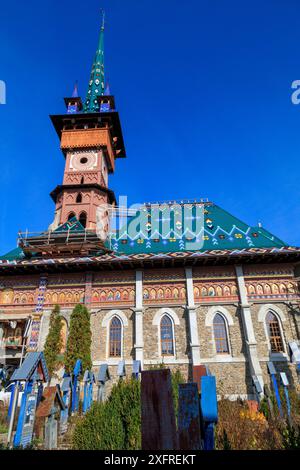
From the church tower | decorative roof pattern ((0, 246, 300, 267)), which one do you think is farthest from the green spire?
decorative roof pattern ((0, 246, 300, 267))

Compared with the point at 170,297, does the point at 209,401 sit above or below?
below

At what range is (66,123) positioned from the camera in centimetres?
2706

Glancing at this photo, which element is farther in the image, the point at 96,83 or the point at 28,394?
the point at 96,83

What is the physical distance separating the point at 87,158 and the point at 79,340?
52.6 ft

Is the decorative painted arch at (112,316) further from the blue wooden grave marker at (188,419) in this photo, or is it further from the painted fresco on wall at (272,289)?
the blue wooden grave marker at (188,419)

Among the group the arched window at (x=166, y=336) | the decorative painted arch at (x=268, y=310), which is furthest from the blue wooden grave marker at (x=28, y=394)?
the decorative painted arch at (x=268, y=310)

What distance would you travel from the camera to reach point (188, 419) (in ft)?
8.91

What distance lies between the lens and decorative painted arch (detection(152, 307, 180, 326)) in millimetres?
16031

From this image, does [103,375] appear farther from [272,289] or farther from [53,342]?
[272,289]

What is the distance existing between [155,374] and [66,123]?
28070 millimetres

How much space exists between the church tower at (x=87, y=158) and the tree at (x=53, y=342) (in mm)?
6394

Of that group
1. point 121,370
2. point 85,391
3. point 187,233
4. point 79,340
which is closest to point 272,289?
point 187,233

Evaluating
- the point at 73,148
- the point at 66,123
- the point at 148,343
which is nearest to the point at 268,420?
the point at 148,343

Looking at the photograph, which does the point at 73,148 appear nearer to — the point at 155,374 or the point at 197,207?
the point at 197,207
